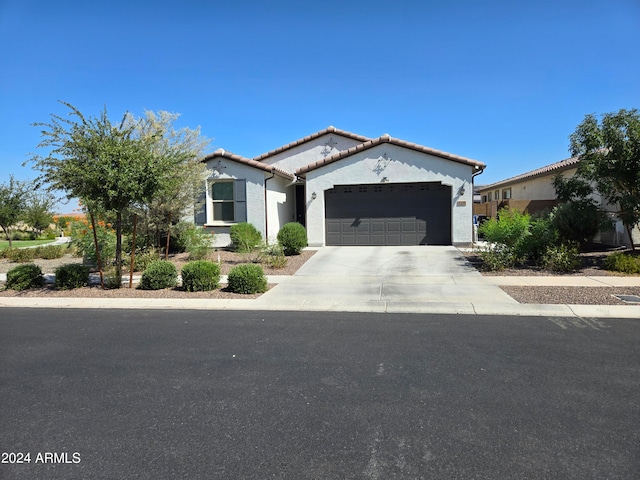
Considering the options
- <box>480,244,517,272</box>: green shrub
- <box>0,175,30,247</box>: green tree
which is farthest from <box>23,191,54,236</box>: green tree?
<box>480,244,517,272</box>: green shrub

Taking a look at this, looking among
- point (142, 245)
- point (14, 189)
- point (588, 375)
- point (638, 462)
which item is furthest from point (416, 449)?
point (14, 189)

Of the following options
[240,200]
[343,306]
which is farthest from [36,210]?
[343,306]

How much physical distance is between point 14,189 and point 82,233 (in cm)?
800

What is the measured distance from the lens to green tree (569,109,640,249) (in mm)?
10734

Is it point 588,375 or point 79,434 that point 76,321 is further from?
point 588,375

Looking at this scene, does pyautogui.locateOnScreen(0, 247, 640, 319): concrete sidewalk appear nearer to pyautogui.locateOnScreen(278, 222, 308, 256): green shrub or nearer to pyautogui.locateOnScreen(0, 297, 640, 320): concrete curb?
pyautogui.locateOnScreen(0, 297, 640, 320): concrete curb

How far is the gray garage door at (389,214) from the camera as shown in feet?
55.5

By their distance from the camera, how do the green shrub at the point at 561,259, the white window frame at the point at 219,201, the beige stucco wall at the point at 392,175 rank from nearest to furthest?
the green shrub at the point at 561,259 < the beige stucco wall at the point at 392,175 < the white window frame at the point at 219,201

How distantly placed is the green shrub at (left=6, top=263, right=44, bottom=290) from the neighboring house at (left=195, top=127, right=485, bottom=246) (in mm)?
7332

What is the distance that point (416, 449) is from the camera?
313cm

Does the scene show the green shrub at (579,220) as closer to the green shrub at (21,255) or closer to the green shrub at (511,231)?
→ the green shrub at (511,231)

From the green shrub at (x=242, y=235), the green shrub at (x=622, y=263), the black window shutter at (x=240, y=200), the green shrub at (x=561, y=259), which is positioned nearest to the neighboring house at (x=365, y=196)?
the black window shutter at (x=240, y=200)

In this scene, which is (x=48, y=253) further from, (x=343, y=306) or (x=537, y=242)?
(x=537, y=242)

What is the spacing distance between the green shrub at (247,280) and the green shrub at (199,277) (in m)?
0.55
